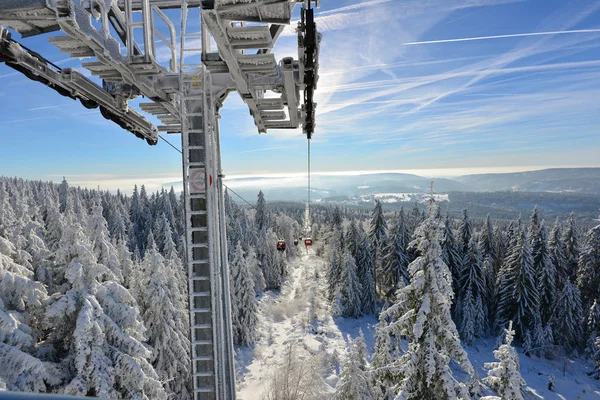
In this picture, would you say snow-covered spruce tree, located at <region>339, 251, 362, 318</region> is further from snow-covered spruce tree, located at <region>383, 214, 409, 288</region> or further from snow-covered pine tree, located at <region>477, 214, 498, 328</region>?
snow-covered pine tree, located at <region>477, 214, 498, 328</region>

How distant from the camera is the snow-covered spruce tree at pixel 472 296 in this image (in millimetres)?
36750

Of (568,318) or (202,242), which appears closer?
(202,242)

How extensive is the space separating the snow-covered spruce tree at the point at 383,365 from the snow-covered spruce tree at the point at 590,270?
1220 inches

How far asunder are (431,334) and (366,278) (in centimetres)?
3427

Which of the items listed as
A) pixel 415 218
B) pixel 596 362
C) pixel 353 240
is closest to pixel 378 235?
pixel 353 240

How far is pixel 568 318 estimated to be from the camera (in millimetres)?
34094

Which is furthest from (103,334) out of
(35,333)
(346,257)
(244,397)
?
(346,257)

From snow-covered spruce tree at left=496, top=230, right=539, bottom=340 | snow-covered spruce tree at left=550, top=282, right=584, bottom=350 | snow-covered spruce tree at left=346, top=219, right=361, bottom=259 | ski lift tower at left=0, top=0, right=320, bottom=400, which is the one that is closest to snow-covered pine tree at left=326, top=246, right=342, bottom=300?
snow-covered spruce tree at left=346, top=219, right=361, bottom=259

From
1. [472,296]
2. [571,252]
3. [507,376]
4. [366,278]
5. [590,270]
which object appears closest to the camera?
[507,376]

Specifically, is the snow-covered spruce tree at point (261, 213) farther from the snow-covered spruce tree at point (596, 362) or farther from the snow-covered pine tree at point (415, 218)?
the snow-covered spruce tree at point (596, 362)

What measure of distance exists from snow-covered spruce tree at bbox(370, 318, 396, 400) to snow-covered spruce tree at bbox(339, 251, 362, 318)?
82.1ft

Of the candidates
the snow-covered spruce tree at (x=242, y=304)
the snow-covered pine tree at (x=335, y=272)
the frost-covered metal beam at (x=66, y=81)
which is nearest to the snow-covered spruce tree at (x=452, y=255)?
the snow-covered pine tree at (x=335, y=272)

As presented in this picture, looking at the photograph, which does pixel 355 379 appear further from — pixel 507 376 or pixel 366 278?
pixel 366 278

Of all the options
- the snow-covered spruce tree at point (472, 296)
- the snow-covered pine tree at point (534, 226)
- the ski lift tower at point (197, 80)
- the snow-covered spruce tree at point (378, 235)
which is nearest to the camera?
the ski lift tower at point (197, 80)
